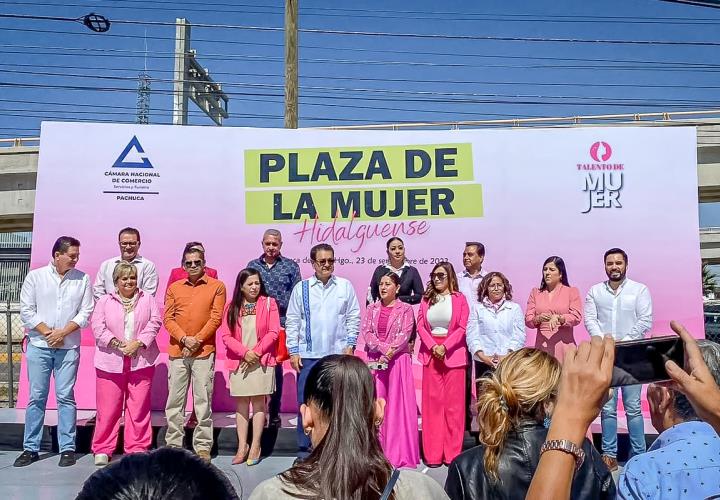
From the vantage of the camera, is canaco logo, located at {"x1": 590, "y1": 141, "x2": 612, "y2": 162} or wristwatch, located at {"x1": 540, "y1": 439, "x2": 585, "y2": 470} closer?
wristwatch, located at {"x1": 540, "y1": 439, "x2": 585, "y2": 470}

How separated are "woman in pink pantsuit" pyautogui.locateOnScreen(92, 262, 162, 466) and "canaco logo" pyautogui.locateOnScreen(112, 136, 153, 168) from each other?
1.64m

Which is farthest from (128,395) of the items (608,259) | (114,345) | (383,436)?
(608,259)

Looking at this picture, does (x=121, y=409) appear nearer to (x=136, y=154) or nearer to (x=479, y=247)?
(x=136, y=154)

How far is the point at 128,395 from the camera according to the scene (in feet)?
17.3

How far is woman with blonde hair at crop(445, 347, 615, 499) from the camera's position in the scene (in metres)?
1.79

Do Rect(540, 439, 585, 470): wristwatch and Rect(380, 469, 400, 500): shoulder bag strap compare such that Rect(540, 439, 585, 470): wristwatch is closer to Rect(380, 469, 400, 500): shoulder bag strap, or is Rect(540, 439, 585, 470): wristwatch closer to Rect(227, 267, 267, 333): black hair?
Rect(380, 469, 400, 500): shoulder bag strap

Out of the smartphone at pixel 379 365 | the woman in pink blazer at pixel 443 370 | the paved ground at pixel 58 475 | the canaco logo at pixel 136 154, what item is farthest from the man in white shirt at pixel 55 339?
the woman in pink blazer at pixel 443 370

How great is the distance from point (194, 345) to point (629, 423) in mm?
3282

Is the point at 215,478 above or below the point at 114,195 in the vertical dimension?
below

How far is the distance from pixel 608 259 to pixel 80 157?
16.1 feet

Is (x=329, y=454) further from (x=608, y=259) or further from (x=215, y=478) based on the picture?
(x=608, y=259)

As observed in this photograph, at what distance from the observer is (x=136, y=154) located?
6.62m

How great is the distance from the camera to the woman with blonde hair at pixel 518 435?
1.79 meters

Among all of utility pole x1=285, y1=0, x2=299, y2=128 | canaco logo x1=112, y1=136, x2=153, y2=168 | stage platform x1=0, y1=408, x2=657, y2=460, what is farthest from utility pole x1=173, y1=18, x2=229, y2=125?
stage platform x1=0, y1=408, x2=657, y2=460
